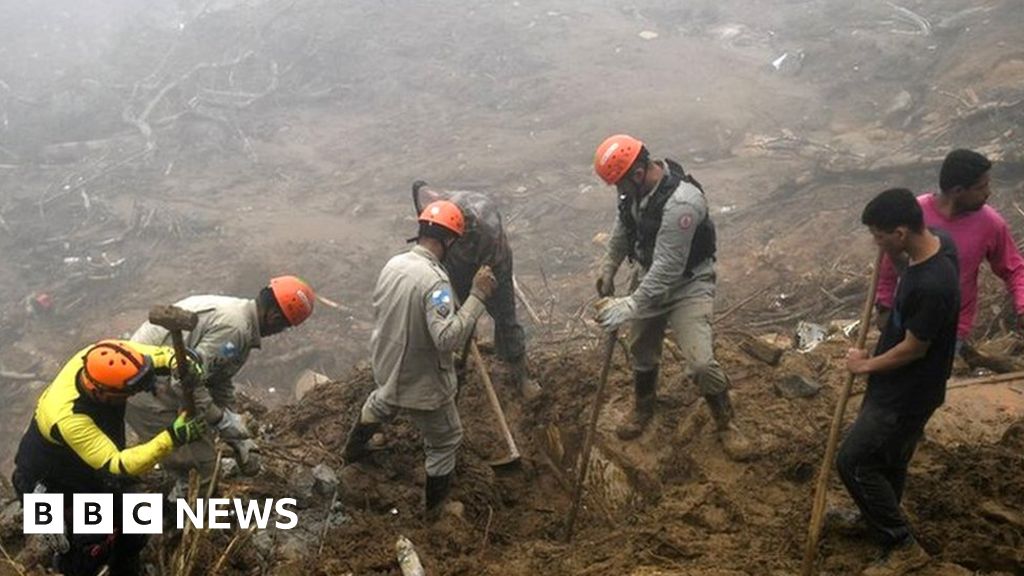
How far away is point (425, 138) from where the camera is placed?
616 inches

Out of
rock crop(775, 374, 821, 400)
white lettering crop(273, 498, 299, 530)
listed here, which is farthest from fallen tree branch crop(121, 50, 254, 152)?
rock crop(775, 374, 821, 400)

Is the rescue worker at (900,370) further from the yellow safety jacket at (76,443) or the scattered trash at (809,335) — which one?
the yellow safety jacket at (76,443)

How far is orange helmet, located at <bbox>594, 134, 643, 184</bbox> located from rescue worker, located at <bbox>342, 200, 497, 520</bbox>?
89 cm

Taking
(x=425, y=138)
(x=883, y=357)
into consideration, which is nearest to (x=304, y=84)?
(x=425, y=138)

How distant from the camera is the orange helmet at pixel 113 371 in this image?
3.34 m

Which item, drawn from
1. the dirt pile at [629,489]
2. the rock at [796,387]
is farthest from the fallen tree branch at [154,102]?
the rock at [796,387]

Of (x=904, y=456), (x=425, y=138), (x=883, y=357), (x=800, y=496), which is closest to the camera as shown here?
(x=883, y=357)

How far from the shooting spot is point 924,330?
9.32 ft

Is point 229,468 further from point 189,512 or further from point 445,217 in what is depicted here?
point 445,217

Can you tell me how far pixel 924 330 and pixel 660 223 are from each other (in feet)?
5.49

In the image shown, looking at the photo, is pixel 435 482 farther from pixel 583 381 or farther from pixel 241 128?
pixel 241 128

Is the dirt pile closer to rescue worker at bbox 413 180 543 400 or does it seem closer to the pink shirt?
rescue worker at bbox 413 180 543 400

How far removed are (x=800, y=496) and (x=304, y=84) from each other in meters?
17.1

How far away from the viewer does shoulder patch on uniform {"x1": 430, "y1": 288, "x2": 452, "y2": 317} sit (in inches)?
148
